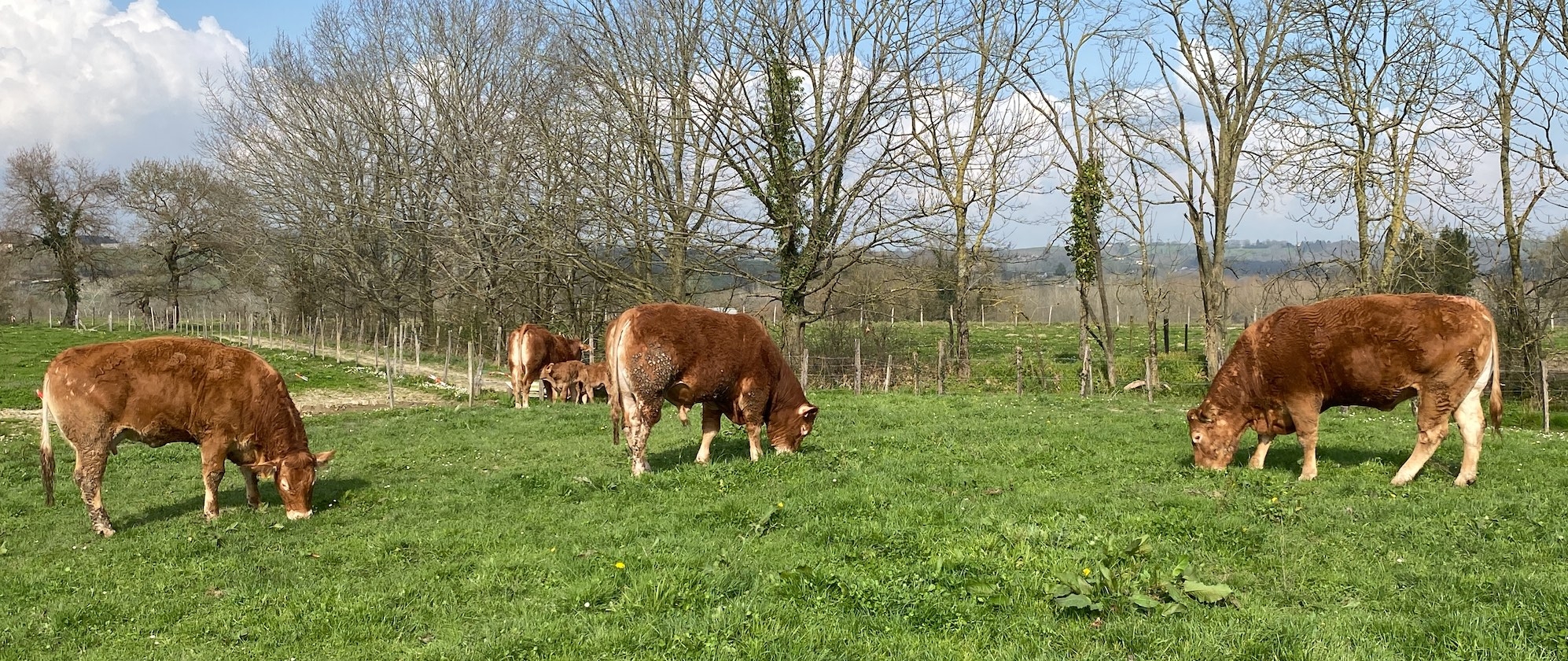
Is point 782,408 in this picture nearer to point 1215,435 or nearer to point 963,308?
point 1215,435

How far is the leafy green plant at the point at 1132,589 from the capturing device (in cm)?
573

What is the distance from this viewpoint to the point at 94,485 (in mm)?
9258

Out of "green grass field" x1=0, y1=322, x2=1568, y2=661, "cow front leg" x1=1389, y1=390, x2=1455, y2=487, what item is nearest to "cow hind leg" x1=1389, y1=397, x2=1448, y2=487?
"cow front leg" x1=1389, y1=390, x2=1455, y2=487

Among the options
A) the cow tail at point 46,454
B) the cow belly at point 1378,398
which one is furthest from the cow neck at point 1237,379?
the cow tail at point 46,454

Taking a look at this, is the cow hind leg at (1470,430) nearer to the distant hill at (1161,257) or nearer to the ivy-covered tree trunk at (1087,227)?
the distant hill at (1161,257)

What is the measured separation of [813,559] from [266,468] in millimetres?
6826

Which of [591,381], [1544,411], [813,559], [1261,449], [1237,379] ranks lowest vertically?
[1544,411]

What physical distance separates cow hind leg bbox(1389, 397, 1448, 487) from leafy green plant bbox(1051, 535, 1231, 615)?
4.86 meters

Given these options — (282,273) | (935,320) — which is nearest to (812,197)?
(935,320)

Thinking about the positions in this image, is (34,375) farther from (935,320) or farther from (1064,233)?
(935,320)

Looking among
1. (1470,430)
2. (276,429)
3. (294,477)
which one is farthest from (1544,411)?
(276,429)

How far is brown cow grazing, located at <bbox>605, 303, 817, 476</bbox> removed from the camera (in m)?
11.0

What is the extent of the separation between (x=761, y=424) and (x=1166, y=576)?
22.2 feet

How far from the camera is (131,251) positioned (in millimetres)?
61938
